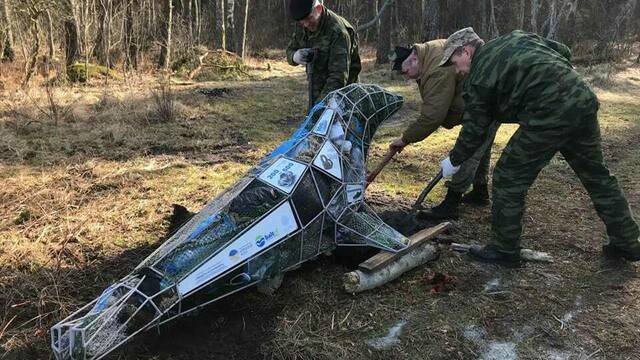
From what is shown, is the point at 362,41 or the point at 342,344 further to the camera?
the point at 362,41

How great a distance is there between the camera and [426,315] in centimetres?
339

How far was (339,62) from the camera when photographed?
485 centimetres

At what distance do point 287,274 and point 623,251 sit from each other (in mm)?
2655

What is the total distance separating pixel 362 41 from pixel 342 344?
21.5 m

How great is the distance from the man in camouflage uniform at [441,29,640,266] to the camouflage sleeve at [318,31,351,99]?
3.80ft

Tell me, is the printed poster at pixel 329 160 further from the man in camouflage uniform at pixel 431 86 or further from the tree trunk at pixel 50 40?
the tree trunk at pixel 50 40

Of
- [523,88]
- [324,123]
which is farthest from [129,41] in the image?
[523,88]

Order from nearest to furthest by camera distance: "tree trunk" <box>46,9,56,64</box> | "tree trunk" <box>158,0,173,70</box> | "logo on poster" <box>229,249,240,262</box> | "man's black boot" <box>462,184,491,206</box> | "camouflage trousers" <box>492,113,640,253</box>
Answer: "logo on poster" <box>229,249,240,262</box>, "camouflage trousers" <box>492,113,640,253</box>, "man's black boot" <box>462,184,491,206</box>, "tree trunk" <box>46,9,56,64</box>, "tree trunk" <box>158,0,173,70</box>

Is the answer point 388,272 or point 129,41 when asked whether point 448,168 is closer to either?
point 388,272

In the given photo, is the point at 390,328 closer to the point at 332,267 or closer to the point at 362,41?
the point at 332,267

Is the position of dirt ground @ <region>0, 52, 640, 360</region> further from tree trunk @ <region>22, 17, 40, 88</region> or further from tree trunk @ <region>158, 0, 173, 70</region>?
tree trunk @ <region>158, 0, 173, 70</region>

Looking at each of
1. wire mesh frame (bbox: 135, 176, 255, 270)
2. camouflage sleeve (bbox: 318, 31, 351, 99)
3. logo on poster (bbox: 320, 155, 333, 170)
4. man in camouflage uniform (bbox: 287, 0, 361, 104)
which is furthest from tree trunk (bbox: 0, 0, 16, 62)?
logo on poster (bbox: 320, 155, 333, 170)

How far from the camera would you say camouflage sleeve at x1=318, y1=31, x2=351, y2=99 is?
4828 millimetres

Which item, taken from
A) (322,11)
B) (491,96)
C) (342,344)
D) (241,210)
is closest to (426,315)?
(342,344)
